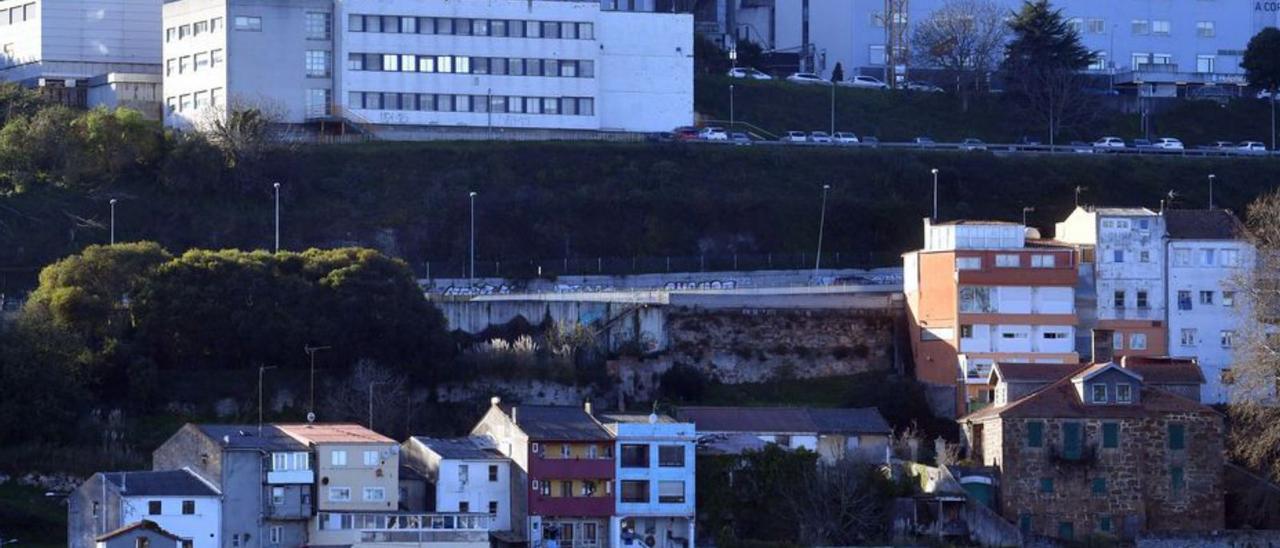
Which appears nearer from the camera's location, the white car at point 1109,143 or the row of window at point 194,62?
the row of window at point 194,62

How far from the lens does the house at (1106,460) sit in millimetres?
71188

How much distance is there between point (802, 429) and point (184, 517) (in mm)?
16879

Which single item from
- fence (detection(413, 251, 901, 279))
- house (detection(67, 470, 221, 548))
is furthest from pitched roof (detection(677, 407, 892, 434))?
fence (detection(413, 251, 901, 279))

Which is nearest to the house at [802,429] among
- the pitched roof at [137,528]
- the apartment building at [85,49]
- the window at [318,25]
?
the pitched roof at [137,528]

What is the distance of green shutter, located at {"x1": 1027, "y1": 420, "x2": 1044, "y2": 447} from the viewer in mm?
71500

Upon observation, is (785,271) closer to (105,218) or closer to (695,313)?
(695,313)

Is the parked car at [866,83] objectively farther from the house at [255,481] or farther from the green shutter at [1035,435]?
the house at [255,481]

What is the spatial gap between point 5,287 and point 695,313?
19.8 meters

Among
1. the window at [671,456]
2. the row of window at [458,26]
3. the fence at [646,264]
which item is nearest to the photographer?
the window at [671,456]

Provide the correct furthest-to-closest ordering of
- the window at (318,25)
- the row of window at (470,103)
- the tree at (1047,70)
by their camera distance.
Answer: the tree at (1047,70), the row of window at (470,103), the window at (318,25)

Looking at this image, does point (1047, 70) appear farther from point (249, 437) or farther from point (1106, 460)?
point (249, 437)

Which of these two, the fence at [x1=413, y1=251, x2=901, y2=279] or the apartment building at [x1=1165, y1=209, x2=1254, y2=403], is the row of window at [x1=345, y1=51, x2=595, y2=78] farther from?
the apartment building at [x1=1165, y1=209, x2=1254, y2=403]

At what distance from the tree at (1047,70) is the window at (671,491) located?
48550mm

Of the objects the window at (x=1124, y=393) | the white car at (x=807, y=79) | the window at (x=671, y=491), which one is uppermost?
the white car at (x=807, y=79)
